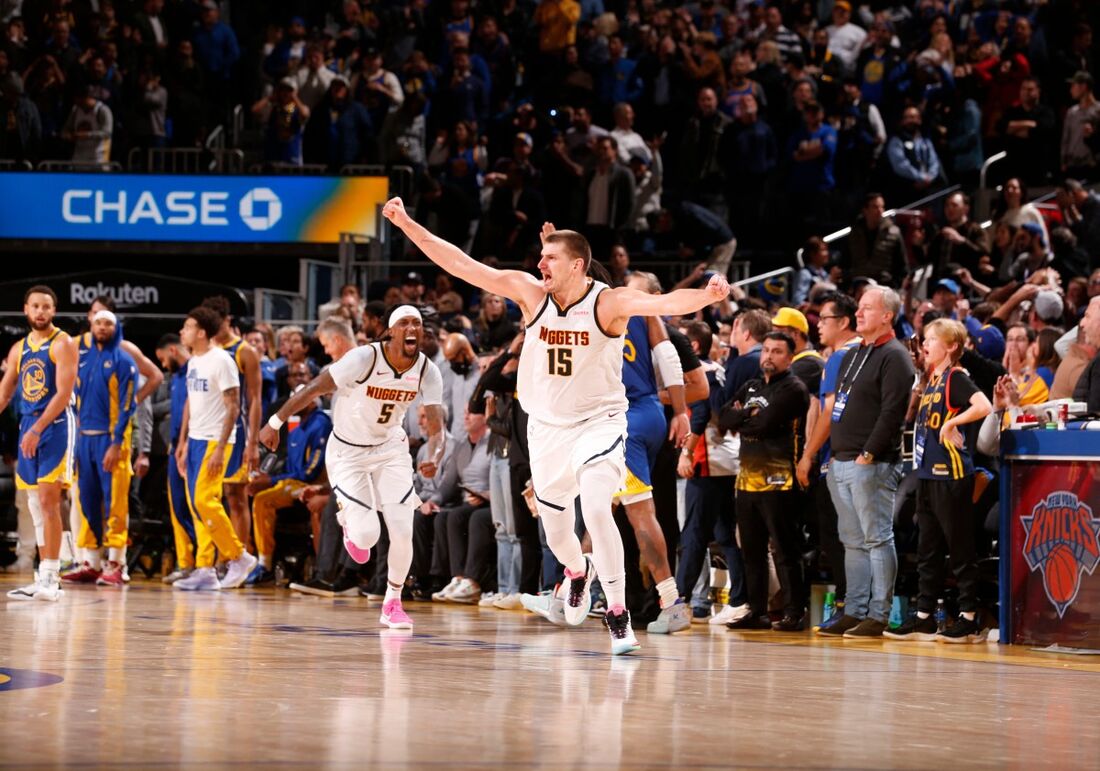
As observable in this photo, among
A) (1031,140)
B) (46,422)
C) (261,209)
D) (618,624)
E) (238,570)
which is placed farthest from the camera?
(261,209)

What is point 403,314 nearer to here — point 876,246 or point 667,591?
point 667,591

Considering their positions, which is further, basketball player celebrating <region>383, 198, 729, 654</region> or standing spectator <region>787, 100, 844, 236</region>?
standing spectator <region>787, 100, 844, 236</region>

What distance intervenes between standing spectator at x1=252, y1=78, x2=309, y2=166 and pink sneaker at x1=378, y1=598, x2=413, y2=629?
10.1 m

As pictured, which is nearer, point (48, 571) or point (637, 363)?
point (637, 363)

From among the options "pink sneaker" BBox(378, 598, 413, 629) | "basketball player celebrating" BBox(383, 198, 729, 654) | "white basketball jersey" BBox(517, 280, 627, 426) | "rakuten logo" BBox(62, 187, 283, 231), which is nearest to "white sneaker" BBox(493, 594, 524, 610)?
"pink sneaker" BBox(378, 598, 413, 629)

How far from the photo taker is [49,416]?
1215 cm

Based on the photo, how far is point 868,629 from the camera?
10.1 meters

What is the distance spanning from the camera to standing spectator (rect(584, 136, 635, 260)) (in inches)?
691

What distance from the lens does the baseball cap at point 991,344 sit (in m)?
12.2

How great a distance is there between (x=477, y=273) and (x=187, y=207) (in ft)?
34.6

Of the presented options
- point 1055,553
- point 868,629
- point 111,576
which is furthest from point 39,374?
point 1055,553

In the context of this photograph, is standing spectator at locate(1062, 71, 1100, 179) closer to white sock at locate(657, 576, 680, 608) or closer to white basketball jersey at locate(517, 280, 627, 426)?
white sock at locate(657, 576, 680, 608)

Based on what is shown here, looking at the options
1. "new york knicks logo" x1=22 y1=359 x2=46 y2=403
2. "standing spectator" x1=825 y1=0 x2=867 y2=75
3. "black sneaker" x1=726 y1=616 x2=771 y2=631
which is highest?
"standing spectator" x1=825 y1=0 x2=867 y2=75

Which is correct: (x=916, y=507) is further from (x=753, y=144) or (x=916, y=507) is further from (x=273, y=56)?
(x=273, y=56)
